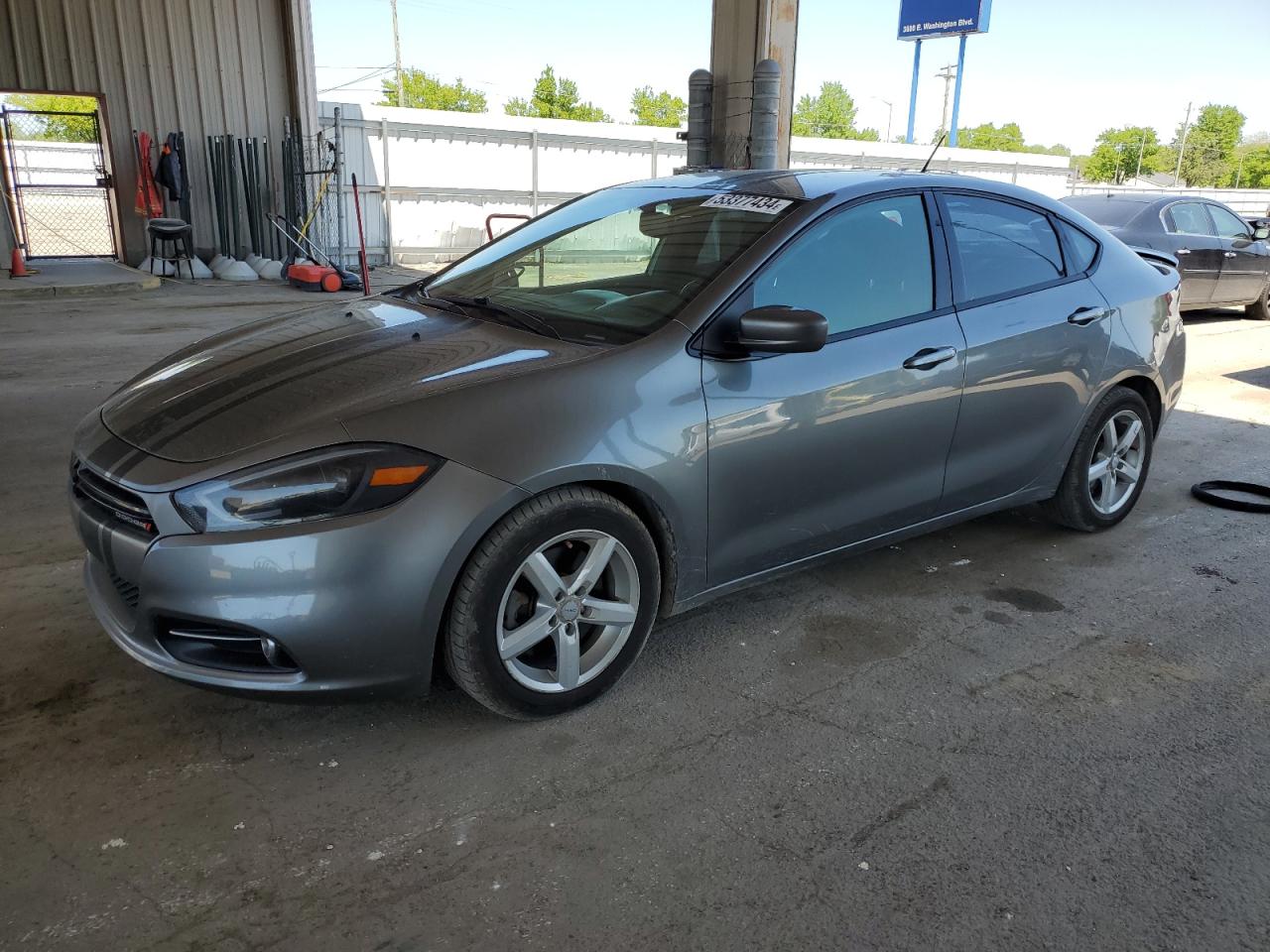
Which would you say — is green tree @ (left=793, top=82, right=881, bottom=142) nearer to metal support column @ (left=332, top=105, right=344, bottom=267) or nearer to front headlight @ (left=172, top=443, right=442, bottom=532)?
metal support column @ (left=332, top=105, right=344, bottom=267)

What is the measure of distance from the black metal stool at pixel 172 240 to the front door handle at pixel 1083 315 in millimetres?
14754

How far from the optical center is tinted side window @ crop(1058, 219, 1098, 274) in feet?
13.5

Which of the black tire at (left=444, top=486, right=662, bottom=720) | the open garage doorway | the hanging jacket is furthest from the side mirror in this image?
the open garage doorway

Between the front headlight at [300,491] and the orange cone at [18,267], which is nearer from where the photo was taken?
the front headlight at [300,491]

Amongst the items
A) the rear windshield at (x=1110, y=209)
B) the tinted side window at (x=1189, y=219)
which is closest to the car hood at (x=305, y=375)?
the rear windshield at (x=1110, y=209)

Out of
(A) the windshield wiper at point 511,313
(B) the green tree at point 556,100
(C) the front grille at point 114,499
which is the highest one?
(B) the green tree at point 556,100

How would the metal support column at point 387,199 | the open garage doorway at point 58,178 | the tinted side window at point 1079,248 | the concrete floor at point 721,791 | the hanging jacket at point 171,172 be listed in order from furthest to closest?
the metal support column at point 387,199 < the open garage doorway at point 58,178 < the hanging jacket at point 171,172 < the tinted side window at point 1079,248 < the concrete floor at point 721,791

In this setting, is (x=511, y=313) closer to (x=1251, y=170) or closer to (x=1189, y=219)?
(x=1189, y=219)

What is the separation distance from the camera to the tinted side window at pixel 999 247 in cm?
367

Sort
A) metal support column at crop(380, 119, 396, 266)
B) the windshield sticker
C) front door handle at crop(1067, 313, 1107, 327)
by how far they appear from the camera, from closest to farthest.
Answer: the windshield sticker → front door handle at crop(1067, 313, 1107, 327) → metal support column at crop(380, 119, 396, 266)

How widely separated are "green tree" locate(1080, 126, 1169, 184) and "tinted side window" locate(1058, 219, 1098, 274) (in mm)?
99087

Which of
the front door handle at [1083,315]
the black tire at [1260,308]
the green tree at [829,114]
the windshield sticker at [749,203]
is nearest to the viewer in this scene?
the windshield sticker at [749,203]

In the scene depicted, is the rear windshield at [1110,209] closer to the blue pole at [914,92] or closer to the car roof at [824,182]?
the car roof at [824,182]

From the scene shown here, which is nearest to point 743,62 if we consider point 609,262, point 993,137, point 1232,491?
point 1232,491
